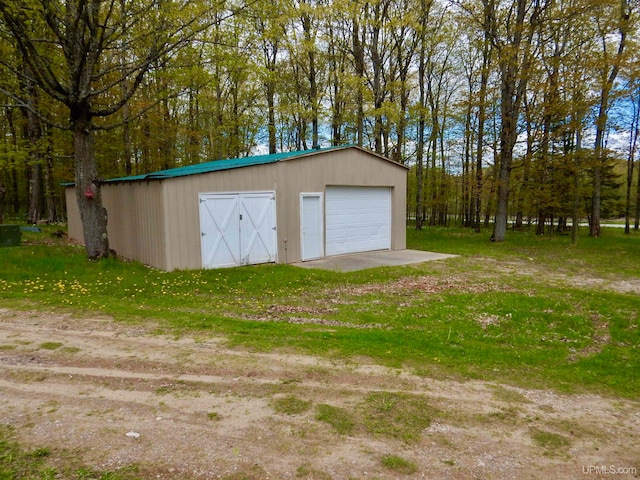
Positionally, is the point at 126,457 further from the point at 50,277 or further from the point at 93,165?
the point at 93,165

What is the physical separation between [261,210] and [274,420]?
806cm

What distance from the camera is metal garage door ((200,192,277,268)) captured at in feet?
32.0

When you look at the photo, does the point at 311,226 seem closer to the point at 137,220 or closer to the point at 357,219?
the point at 357,219

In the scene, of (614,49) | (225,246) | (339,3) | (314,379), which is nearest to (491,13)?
(339,3)

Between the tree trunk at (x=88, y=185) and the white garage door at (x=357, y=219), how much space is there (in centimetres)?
619

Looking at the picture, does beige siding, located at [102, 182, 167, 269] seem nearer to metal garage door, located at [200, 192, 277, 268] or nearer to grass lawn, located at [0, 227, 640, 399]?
grass lawn, located at [0, 227, 640, 399]

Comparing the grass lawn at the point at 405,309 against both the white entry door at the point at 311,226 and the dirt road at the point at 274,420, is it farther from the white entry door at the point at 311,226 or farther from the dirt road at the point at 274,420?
the white entry door at the point at 311,226

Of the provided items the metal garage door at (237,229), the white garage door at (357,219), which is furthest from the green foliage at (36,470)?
the white garage door at (357,219)

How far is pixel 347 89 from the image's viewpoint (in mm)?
21188

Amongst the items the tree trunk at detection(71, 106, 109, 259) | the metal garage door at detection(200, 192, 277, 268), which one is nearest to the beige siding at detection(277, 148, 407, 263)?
the metal garage door at detection(200, 192, 277, 268)

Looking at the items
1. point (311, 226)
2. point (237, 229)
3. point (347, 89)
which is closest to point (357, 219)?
point (311, 226)

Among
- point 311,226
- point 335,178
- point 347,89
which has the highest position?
point 347,89

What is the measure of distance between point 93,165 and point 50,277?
2.98 m

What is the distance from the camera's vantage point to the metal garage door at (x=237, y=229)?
9.74m
